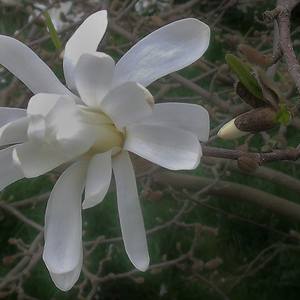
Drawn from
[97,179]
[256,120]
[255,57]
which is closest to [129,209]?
[97,179]

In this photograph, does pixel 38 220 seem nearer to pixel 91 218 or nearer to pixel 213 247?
pixel 91 218

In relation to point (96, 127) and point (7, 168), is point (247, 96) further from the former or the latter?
point (7, 168)

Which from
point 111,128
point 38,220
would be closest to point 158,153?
point 111,128

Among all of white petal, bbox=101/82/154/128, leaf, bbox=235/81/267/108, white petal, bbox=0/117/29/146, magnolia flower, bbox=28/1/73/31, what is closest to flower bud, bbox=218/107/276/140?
leaf, bbox=235/81/267/108

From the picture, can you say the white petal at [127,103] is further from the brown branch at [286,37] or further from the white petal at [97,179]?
the brown branch at [286,37]

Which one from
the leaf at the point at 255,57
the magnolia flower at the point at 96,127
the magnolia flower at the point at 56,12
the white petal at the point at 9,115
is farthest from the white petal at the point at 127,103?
the magnolia flower at the point at 56,12

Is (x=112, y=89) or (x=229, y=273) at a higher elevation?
(x=112, y=89)

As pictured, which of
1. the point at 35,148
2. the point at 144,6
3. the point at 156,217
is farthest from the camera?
the point at 144,6
